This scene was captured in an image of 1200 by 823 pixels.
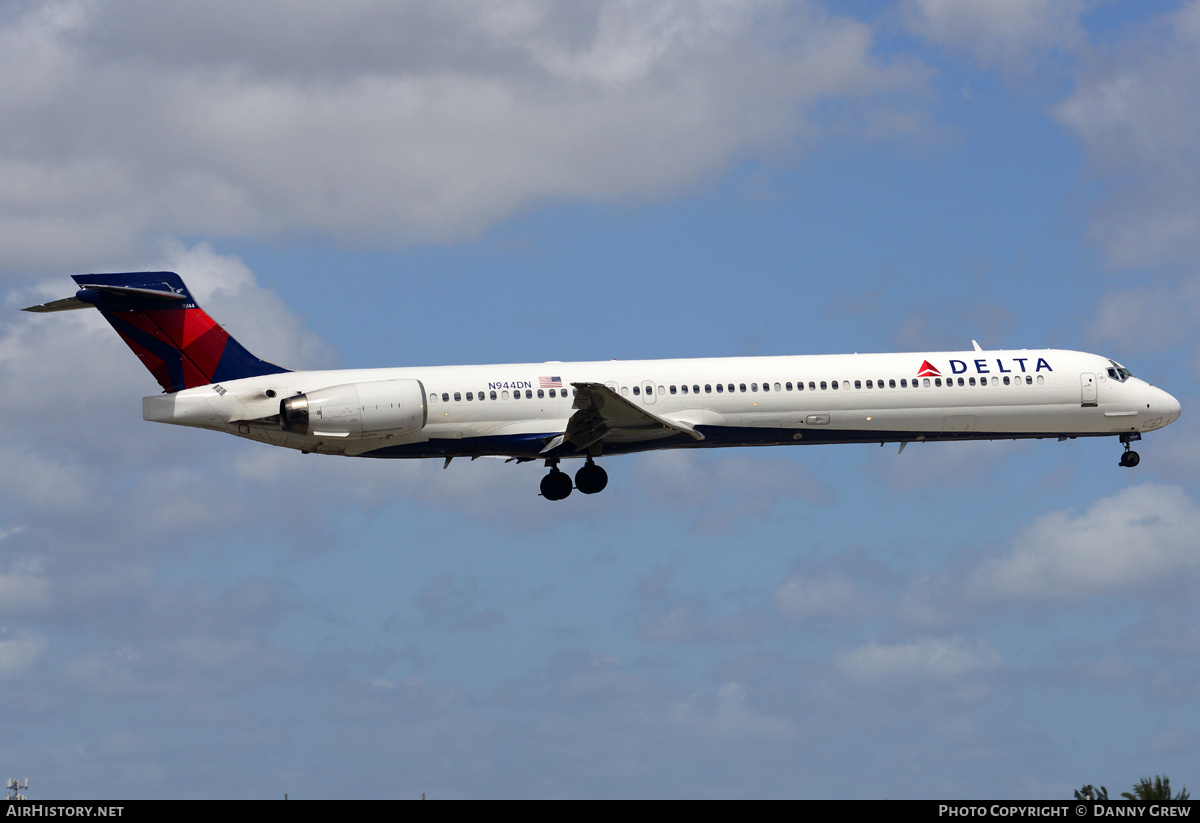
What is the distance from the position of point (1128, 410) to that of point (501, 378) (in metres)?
17.8

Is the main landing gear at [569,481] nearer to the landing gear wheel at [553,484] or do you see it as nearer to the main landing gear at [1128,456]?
the landing gear wheel at [553,484]

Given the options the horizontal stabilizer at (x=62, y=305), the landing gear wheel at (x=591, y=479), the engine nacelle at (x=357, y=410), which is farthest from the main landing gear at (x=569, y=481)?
the horizontal stabilizer at (x=62, y=305)

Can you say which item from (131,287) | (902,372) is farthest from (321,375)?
(902,372)

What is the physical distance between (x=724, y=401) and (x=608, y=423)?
130 inches

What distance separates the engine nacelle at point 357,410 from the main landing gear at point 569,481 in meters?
4.69

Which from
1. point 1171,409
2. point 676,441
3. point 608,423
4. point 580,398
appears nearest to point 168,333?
point 580,398

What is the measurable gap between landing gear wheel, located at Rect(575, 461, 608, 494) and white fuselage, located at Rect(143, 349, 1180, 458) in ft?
2.23

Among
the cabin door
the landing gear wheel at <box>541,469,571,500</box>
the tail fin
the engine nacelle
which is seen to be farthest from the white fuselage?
the landing gear wheel at <box>541,469,571,500</box>

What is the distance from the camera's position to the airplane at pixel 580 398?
38.6 m

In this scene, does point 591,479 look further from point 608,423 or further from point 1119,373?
point 1119,373

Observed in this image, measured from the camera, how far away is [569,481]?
42.1 meters

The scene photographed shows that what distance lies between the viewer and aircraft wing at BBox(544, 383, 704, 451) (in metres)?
37.9

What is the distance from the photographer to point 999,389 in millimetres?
41844
